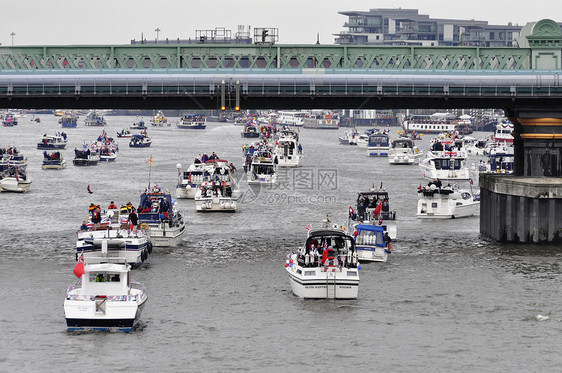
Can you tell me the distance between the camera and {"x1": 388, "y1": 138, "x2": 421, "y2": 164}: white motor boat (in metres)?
161

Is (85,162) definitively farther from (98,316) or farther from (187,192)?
(98,316)

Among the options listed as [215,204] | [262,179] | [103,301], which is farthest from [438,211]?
[103,301]

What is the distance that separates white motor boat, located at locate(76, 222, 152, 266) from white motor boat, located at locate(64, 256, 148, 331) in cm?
1229

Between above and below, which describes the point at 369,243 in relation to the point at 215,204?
below

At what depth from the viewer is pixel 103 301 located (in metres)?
51.6

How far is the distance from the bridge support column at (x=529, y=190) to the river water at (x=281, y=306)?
1.42 meters

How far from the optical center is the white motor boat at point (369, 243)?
6975cm

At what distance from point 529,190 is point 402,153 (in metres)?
87.9

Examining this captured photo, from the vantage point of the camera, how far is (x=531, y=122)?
3132 inches

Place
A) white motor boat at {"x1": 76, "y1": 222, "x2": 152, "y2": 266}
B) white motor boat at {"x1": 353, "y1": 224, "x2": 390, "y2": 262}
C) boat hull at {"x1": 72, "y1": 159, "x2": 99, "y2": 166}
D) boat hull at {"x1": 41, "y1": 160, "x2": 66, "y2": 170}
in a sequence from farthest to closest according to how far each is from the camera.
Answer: boat hull at {"x1": 72, "y1": 159, "x2": 99, "y2": 166} < boat hull at {"x1": 41, "y1": 160, "x2": 66, "y2": 170} < white motor boat at {"x1": 353, "y1": 224, "x2": 390, "y2": 262} < white motor boat at {"x1": 76, "y1": 222, "x2": 152, "y2": 266}

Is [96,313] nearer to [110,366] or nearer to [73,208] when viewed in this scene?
[110,366]

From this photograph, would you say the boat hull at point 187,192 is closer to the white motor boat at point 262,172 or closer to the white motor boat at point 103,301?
the white motor boat at point 262,172

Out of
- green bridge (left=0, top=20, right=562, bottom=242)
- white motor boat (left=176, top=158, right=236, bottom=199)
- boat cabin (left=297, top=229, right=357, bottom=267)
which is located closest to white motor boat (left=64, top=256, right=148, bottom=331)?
boat cabin (left=297, top=229, right=357, bottom=267)

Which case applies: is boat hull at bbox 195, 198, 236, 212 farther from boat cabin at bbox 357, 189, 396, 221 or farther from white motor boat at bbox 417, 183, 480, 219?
boat cabin at bbox 357, 189, 396, 221
